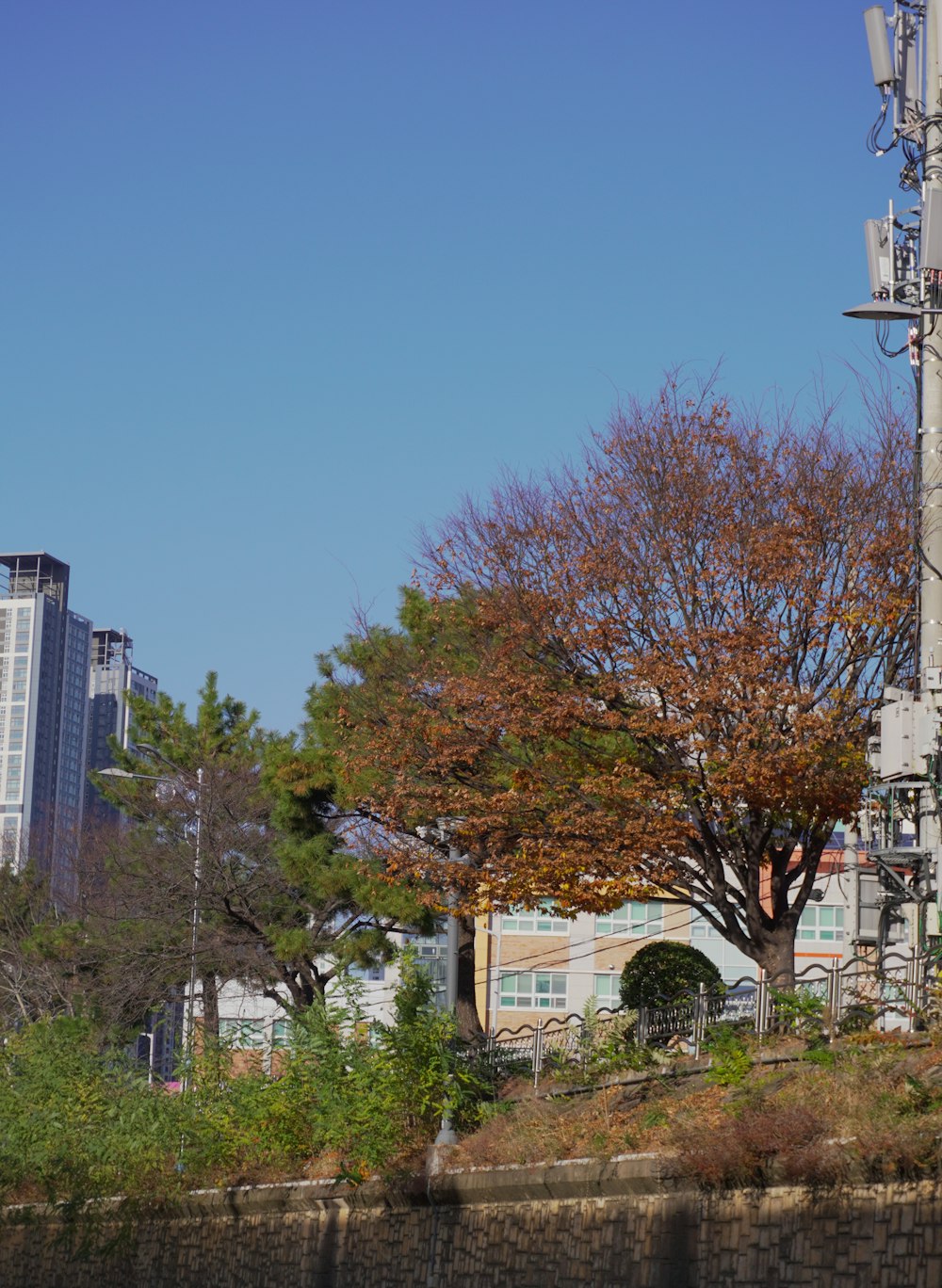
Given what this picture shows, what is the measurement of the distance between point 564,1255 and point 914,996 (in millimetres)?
4052

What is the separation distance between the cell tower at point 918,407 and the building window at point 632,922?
124 ft

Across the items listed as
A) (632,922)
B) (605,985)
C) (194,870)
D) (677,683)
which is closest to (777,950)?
(677,683)

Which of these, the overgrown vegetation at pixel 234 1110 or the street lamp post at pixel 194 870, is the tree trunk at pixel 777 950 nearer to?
the overgrown vegetation at pixel 234 1110

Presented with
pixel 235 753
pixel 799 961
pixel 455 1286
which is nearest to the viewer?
pixel 455 1286

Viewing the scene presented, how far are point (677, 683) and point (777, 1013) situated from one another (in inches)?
220

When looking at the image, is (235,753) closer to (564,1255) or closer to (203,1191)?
(203,1191)

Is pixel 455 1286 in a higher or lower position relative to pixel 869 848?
lower

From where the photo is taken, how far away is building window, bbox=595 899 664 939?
56.2 meters

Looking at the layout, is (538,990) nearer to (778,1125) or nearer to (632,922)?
(632,922)

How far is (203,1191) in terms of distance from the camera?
862 inches

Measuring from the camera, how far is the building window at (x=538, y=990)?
193ft

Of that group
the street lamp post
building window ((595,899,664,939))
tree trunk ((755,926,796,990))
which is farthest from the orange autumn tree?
building window ((595,899,664,939))

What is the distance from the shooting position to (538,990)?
193 ft

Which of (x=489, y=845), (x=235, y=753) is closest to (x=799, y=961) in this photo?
(x=235, y=753)
